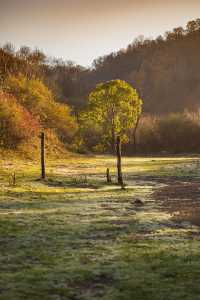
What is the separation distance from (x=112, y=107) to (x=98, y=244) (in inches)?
2023

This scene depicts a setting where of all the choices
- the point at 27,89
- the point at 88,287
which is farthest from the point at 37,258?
the point at 27,89

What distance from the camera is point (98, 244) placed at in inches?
911

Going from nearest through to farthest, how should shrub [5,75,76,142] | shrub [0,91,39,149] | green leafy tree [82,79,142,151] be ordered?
green leafy tree [82,79,142,151]
shrub [0,91,39,149]
shrub [5,75,76,142]

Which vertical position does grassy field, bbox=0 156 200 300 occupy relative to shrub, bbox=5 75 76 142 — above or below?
below

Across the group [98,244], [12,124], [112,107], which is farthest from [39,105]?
[98,244]

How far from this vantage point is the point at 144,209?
34906 mm

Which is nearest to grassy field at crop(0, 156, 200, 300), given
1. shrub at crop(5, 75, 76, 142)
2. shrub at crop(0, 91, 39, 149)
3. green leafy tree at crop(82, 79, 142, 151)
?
green leafy tree at crop(82, 79, 142, 151)

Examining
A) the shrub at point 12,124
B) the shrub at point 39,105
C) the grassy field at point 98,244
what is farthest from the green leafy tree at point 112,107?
the shrub at point 39,105

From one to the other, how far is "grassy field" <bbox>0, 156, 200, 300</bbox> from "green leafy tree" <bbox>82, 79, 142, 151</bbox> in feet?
79.7

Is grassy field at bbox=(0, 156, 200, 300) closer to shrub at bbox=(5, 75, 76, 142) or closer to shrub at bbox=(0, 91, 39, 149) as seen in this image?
shrub at bbox=(0, 91, 39, 149)

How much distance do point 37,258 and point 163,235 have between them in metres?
7.29

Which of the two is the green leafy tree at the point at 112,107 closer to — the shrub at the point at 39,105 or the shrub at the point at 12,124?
the shrub at the point at 12,124

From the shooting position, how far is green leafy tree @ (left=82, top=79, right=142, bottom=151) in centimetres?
6906

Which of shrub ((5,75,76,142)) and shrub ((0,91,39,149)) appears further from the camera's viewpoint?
shrub ((5,75,76,142))
